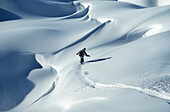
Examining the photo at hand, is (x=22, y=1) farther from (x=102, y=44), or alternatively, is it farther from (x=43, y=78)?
(x=43, y=78)

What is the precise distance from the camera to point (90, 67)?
24.2 ft

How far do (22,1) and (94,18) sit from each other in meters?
6.90

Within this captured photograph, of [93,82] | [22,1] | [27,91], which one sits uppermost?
[22,1]

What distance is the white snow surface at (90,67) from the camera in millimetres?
5133

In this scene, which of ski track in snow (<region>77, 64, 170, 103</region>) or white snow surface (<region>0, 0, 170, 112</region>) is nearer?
ski track in snow (<region>77, 64, 170, 103</region>)

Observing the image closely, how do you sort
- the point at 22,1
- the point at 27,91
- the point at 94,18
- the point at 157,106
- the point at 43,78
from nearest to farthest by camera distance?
the point at 157,106 → the point at 27,91 → the point at 43,78 → the point at 94,18 → the point at 22,1

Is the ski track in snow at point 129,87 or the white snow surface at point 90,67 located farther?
the white snow surface at point 90,67

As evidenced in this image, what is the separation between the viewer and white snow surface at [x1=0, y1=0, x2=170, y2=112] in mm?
5133

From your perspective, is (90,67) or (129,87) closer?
(129,87)

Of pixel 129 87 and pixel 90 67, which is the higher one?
pixel 129 87

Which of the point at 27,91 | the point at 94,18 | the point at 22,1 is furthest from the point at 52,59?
the point at 22,1

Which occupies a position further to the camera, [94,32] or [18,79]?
[94,32]

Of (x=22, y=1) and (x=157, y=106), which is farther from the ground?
(x=22, y=1)

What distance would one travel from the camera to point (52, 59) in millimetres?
9555
